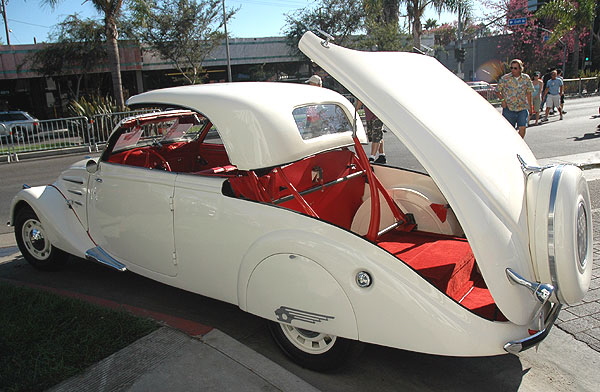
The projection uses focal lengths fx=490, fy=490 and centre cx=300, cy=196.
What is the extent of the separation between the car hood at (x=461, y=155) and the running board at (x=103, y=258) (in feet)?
7.99

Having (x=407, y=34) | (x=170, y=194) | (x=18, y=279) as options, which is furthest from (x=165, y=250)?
(x=407, y=34)

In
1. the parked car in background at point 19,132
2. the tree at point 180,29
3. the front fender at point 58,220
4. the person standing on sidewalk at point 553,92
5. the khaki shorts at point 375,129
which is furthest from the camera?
the tree at point 180,29

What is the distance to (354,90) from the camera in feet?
9.12

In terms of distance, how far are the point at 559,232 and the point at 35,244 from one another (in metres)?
4.64

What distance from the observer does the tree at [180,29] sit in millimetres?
25250

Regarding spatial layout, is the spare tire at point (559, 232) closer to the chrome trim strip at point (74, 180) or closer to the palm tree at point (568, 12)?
the chrome trim strip at point (74, 180)

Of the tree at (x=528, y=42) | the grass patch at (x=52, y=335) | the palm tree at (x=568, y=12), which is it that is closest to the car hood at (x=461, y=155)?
the grass patch at (x=52, y=335)

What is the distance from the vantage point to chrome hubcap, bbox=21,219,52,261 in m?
4.81

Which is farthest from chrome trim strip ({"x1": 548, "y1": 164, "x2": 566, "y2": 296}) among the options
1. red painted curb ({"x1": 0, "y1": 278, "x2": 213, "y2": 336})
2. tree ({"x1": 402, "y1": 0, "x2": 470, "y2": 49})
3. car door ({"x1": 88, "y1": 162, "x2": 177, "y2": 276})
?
tree ({"x1": 402, "y1": 0, "x2": 470, "y2": 49})

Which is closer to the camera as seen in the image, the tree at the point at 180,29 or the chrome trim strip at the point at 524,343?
the chrome trim strip at the point at 524,343

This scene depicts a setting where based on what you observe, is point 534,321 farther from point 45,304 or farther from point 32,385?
point 45,304

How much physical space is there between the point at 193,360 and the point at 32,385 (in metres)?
0.93

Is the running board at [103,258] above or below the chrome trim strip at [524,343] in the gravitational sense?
above

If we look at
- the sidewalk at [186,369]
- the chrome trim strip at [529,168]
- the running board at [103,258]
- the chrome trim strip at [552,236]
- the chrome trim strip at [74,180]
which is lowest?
the sidewalk at [186,369]
